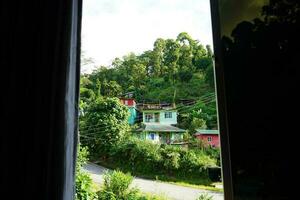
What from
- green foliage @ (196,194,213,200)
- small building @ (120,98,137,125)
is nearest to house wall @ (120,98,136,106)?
small building @ (120,98,137,125)

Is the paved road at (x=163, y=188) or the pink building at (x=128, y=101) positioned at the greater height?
the pink building at (x=128, y=101)

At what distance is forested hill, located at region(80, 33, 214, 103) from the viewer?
159 cm

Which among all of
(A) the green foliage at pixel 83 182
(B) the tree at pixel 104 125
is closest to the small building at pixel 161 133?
(B) the tree at pixel 104 125

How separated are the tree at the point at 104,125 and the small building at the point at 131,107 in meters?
0.02

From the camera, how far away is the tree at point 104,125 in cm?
159

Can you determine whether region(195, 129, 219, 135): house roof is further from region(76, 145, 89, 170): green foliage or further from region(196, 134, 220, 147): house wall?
region(76, 145, 89, 170): green foliage

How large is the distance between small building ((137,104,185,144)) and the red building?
9cm

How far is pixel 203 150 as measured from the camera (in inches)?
59.8

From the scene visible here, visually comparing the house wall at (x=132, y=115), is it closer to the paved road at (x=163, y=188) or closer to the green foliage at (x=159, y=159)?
the green foliage at (x=159, y=159)

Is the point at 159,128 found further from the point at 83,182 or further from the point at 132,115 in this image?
the point at 83,182
